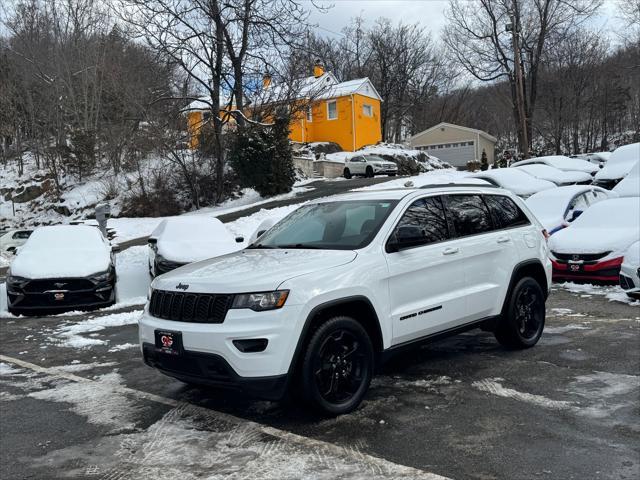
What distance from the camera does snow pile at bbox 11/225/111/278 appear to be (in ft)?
33.2

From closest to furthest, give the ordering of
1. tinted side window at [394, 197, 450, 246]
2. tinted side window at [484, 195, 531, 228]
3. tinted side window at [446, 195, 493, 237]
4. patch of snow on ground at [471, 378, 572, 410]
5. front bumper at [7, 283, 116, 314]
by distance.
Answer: patch of snow on ground at [471, 378, 572, 410]
tinted side window at [394, 197, 450, 246]
tinted side window at [446, 195, 493, 237]
tinted side window at [484, 195, 531, 228]
front bumper at [7, 283, 116, 314]

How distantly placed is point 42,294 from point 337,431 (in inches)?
293

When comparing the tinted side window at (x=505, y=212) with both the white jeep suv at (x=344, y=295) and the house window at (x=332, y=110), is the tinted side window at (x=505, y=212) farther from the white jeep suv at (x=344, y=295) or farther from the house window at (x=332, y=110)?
the house window at (x=332, y=110)

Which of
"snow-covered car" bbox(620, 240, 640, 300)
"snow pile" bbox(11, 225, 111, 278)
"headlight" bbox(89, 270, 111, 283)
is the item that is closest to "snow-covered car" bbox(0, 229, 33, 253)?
"snow pile" bbox(11, 225, 111, 278)

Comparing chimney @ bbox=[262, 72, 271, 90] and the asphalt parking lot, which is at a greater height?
chimney @ bbox=[262, 72, 271, 90]

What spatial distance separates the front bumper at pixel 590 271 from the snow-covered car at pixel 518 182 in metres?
8.21

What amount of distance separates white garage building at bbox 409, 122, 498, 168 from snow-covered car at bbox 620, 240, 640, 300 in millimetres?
40170

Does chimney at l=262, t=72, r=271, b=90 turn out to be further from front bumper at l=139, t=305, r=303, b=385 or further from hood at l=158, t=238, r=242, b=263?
front bumper at l=139, t=305, r=303, b=385

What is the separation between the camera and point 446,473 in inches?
139

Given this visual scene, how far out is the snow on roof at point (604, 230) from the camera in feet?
33.8

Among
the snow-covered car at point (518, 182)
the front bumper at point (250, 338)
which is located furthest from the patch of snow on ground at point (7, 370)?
the snow-covered car at point (518, 182)

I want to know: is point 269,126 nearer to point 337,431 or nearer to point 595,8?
point 337,431

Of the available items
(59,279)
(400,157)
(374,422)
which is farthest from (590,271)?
(400,157)

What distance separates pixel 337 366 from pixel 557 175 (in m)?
19.1
